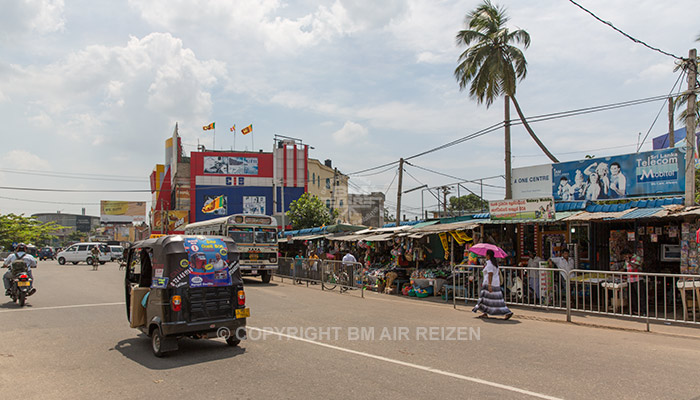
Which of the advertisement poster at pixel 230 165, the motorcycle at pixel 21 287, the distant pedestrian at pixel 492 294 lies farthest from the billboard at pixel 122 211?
the distant pedestrian at pixel 492 294

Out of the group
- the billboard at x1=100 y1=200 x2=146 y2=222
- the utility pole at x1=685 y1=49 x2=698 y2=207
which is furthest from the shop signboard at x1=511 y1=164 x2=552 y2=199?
the billboard at x1=100 y1=200 x2=146 y2=222

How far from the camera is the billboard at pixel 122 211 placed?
99.4 m

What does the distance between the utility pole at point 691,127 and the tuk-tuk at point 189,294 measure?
448 inches

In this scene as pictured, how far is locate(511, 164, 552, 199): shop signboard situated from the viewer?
1812 cm

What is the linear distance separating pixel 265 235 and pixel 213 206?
1464 inches

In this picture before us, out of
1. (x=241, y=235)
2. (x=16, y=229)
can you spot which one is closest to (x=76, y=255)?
(x=16, y=229)

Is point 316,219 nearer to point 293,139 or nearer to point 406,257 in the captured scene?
point 406,257

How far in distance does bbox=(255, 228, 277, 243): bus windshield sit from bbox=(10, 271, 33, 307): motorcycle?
31.6 feet

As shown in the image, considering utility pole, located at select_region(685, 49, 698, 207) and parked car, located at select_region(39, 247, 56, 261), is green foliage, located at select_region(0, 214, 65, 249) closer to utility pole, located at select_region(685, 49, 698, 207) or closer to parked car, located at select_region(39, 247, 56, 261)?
parked car, located at select_region(39, 247, 56, 261)

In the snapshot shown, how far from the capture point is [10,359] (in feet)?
24.0

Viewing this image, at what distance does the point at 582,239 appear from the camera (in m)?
15.1

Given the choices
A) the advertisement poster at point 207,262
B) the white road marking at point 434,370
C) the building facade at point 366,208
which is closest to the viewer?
the white road marking at point 434,370

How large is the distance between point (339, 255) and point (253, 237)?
4980mm

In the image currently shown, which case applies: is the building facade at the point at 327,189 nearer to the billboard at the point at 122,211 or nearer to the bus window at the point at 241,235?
the bus window at the point at 241,235
